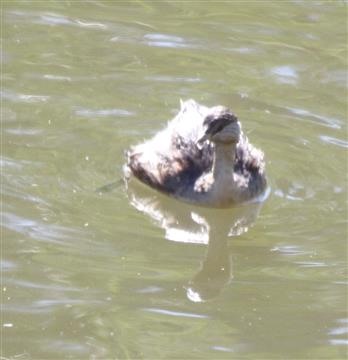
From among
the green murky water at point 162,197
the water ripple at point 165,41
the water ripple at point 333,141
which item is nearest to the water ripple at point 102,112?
the green murky water at point 162,197

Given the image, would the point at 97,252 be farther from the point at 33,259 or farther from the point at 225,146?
the point at 225,146

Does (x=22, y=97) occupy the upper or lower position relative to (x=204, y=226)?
upper

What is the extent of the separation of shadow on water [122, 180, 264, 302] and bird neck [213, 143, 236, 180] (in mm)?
287

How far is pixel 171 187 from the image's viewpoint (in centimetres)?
1098

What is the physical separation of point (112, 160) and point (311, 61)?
2.99 metres

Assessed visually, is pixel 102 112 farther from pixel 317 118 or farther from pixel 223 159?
pixel 317 118

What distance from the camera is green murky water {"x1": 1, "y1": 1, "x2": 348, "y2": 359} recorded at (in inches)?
333

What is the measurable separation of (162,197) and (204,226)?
63 centimetres

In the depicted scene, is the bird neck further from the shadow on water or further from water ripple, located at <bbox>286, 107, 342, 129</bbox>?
water ripple, located at <bbox>286, 107, 342, 129</bbox>

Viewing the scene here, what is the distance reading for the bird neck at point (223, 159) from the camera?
35.8 ft

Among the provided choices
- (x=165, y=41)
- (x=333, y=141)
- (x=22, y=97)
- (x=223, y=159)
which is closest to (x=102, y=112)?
(x=22, y=97)

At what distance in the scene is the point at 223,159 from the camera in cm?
1091

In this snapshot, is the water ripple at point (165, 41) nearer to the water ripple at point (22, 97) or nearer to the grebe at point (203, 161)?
the water ripple at point (22, 97)

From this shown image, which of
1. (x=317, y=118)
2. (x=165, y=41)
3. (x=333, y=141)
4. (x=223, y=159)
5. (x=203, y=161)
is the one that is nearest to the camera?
(x=223, y=159)
